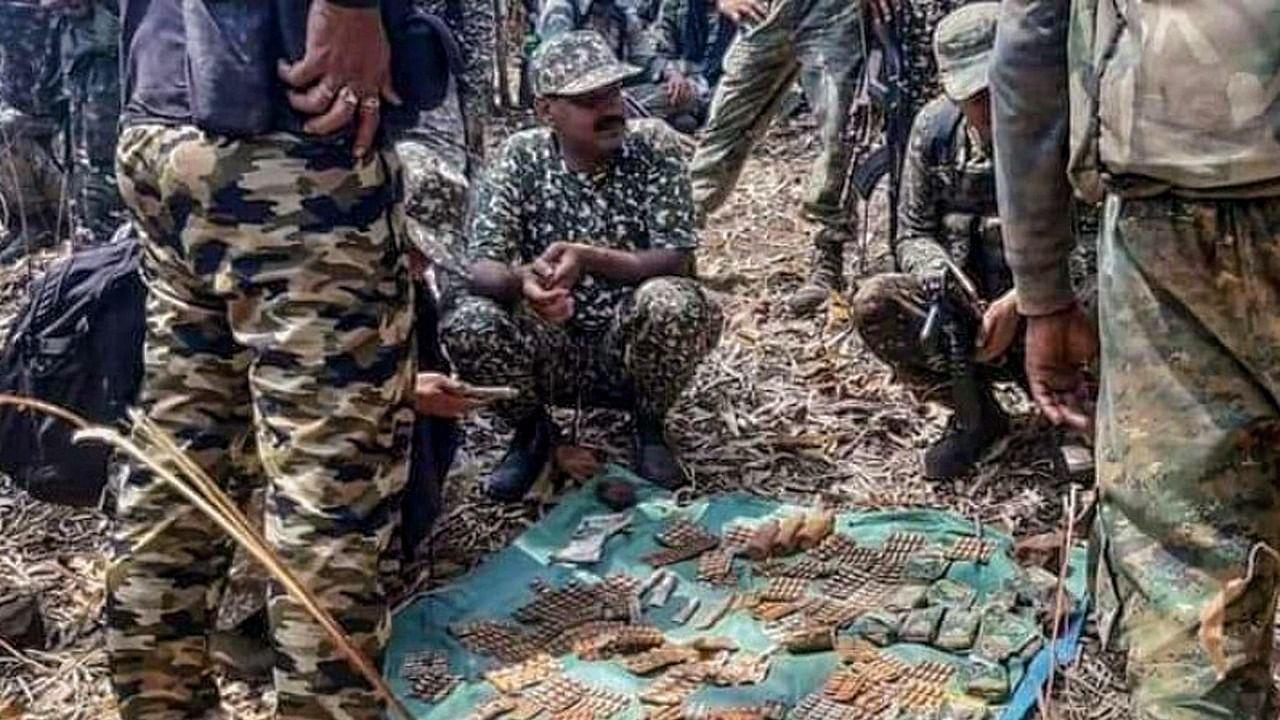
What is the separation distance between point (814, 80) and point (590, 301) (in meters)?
1.72

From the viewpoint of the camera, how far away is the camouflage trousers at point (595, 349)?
12.9 ft

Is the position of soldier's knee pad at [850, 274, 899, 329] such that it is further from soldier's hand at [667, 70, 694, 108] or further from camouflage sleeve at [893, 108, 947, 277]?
soldier's hand at [667, 70, 694, 108]

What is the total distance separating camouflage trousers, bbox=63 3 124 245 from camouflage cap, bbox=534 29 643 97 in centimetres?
166

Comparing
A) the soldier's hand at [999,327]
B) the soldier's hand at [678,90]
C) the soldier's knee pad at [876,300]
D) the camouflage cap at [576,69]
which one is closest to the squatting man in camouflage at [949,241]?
the soldier's knee pad at [876,300]

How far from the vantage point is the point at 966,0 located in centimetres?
496

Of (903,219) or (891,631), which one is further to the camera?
(903,219)

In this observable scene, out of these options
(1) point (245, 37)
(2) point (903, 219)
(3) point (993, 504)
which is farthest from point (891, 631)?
(1) point (245, 37)

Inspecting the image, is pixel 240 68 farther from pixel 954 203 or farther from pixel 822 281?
pixel 822 281

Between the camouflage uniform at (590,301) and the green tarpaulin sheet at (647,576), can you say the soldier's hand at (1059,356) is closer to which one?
the green tarpaulin sheet at (647,576)

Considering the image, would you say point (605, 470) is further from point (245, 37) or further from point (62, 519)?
point (245, 37)

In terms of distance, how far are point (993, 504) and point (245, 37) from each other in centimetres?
230

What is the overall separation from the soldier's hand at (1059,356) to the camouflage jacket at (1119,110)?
0.10ft

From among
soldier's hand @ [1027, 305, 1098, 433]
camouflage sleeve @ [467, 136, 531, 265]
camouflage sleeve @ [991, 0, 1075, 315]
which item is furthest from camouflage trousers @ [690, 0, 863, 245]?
camouflage sleeve @ [991, 0, 1075, 315]

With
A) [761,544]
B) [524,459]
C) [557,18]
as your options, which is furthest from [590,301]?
[557,18]
